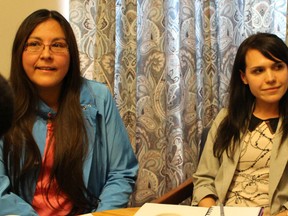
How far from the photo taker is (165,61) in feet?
7.25

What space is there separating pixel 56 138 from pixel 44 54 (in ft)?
1.02

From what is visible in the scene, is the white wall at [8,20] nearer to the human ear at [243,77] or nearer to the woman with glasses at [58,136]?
the woman with glasses at [58,136]

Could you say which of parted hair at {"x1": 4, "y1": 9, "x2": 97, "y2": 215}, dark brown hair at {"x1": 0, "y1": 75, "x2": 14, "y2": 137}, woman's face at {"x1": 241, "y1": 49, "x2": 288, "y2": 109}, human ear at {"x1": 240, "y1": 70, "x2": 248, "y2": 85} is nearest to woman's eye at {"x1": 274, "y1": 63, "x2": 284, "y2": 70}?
woman's face at {"x1": 241, "y1": 49, "x2": 288, "y2": 109}

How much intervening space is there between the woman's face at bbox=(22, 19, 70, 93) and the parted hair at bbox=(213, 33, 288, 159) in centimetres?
69

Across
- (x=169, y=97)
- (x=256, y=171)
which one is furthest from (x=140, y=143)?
(x=256, y=171)

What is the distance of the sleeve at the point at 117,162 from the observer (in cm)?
146

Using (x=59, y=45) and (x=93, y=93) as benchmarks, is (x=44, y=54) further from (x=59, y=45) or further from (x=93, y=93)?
(x=93, y=93)

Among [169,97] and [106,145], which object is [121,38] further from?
[106,145]

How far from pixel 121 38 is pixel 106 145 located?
81 cm

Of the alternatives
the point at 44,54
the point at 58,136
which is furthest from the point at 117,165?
the point at 44,54

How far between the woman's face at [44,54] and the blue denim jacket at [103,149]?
0.11m

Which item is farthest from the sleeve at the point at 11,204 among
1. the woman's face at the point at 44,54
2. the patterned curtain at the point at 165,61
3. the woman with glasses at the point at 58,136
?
the patterned curtain at the point at 165,61

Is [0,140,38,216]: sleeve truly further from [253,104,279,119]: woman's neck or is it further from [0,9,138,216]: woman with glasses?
[253,104,279,119]: woman's neck

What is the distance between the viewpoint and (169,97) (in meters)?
2.25
